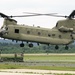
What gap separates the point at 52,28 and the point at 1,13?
30.3ft

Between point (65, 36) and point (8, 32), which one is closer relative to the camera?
point (8, 32)

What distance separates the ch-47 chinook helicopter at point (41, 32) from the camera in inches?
2600

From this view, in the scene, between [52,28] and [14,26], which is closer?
[14,26]

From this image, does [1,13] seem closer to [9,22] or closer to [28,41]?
[9,22]

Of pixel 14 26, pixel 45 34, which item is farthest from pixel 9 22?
pixel 45 34

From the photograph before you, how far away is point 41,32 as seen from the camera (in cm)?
6862

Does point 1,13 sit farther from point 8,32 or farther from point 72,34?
point 72,34

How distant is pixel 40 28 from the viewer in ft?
225

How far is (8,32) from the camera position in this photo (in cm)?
6562

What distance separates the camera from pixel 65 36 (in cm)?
6988

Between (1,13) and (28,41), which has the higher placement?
(1,13)

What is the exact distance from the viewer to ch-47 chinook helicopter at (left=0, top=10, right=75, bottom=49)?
6605 cm

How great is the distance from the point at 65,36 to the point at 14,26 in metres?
8.61

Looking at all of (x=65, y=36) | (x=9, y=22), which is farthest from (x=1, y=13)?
(x=65, y=36)
